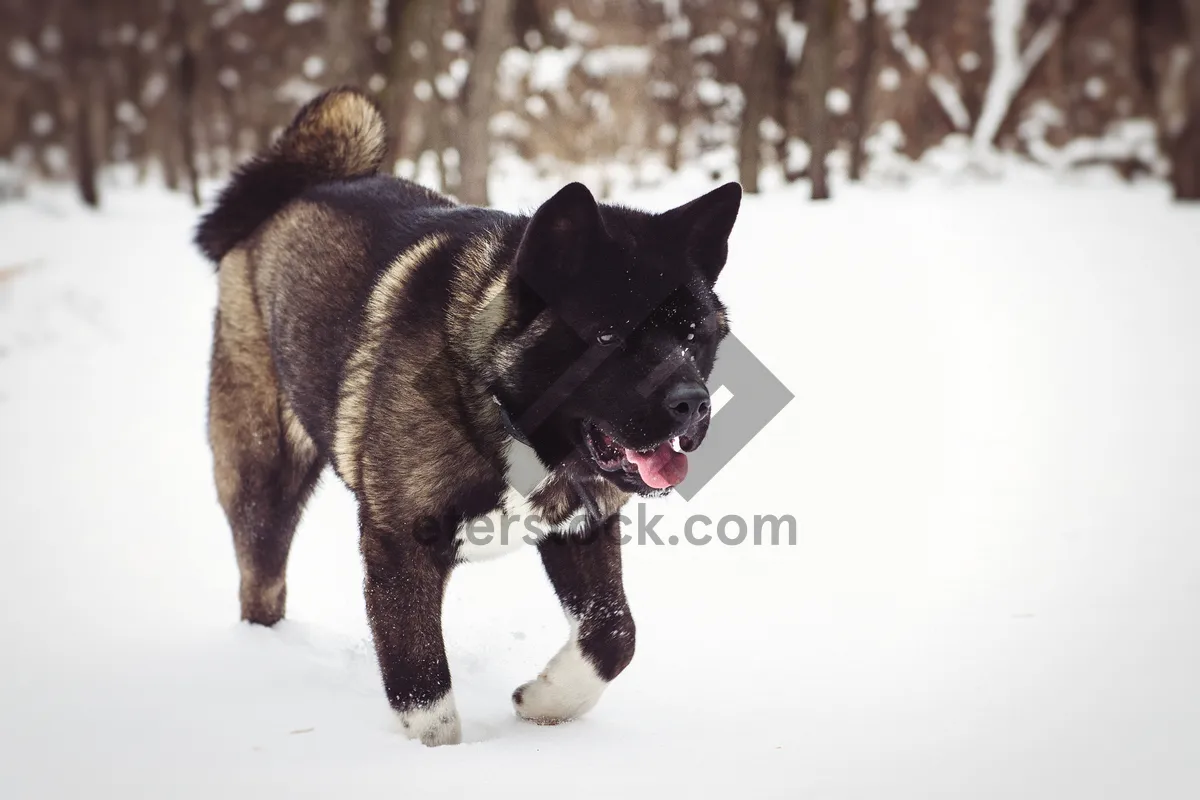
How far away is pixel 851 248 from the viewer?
428 inches

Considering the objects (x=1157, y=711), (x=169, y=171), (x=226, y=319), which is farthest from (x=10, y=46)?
(x=1157, y=711)

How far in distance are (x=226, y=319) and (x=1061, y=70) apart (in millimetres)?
21551

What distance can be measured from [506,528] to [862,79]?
14.4 meters

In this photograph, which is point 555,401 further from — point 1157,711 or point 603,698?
point 1157,711

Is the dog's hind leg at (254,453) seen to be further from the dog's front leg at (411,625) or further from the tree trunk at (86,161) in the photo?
the tree trunk at (86,161)

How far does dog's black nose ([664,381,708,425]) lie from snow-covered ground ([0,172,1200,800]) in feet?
3.26

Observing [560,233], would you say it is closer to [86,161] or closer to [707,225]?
[707,225]

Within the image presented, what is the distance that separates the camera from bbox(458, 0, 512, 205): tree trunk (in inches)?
412

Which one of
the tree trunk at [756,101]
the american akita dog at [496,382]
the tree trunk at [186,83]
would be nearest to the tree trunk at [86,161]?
the tree trunk at [186,83]

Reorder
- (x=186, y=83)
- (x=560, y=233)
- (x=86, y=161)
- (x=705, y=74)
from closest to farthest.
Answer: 1. (x=560, y=233)
2. (x=705, y=74)
3. (x=86, y=161)
4. (x=186, y=83)

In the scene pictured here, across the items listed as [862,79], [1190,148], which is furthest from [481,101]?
[1190,148]

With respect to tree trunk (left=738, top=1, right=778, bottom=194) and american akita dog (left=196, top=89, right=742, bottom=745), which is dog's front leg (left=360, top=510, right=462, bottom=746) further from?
tree trunk (left=738, top=1, right=778, bottom=194)

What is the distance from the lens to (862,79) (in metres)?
15.7

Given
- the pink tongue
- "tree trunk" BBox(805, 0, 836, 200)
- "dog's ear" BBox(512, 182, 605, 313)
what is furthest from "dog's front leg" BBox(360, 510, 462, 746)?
"tree trunk" BBox(805, 0, 836, 200)
